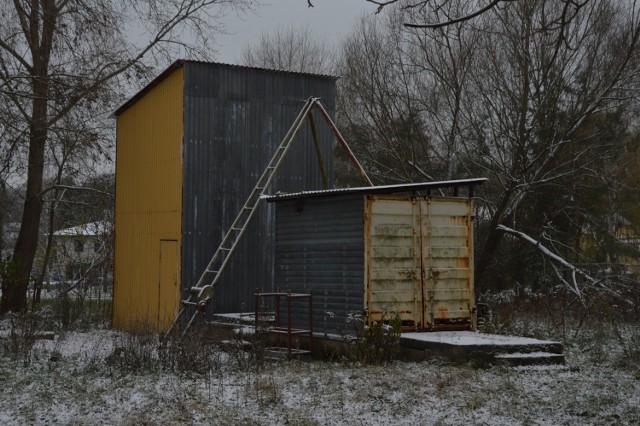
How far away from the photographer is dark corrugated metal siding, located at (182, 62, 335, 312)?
19.5 m

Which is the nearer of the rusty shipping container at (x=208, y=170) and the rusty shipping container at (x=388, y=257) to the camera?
the rusty shipping container at (x=388, y=257)

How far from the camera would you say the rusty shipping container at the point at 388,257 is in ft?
47.5

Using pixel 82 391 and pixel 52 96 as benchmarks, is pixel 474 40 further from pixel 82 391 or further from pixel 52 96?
pixel 82 391

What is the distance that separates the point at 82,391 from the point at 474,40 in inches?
744

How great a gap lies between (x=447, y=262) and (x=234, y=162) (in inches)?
278

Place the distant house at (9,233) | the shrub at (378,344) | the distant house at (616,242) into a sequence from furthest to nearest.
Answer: the distant house at (9,233) < the distant house at (616,242) < the shrub at (378,344)

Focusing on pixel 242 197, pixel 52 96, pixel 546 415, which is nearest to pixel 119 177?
pixel 242 197

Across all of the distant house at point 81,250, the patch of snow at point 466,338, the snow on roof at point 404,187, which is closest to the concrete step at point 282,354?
the patch of snow at point 466,338

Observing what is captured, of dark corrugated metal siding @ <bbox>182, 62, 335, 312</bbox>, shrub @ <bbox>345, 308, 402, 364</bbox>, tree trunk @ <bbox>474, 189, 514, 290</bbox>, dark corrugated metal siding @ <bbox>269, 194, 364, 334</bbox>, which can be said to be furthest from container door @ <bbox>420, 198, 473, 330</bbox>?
tree trunk @ <bbox>474, 189, 514, 290</bbox>

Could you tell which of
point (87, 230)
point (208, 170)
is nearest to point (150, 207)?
point (208, 170)

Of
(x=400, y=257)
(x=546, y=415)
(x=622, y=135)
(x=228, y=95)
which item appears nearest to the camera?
(x=546, y=415)

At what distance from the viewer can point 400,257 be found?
48.4 feet

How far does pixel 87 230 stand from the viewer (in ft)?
109

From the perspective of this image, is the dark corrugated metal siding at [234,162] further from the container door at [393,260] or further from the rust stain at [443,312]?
the rust stain at [443,312]
